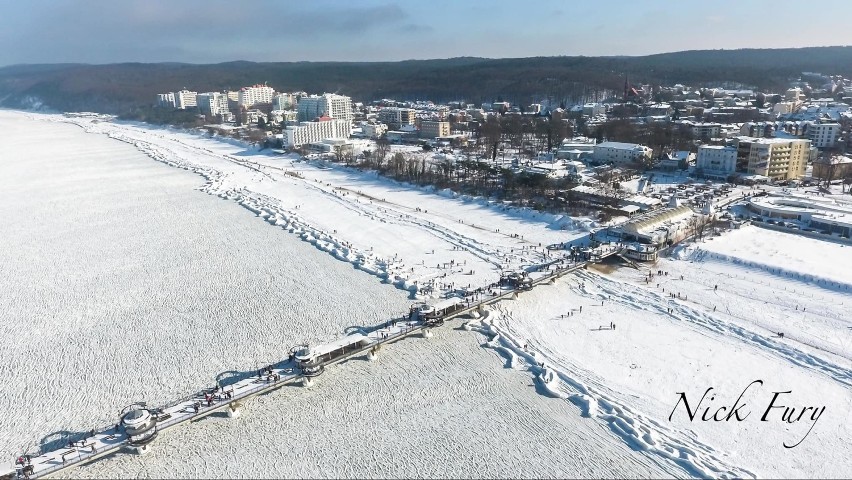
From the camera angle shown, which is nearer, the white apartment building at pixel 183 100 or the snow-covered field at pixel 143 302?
the snow-covered field at pixel 143 302

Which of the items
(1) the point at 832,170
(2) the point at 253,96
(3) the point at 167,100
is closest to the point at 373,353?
(1) the point at 832,170

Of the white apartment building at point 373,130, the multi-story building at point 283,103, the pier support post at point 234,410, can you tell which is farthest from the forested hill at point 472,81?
the pier support post at point 234,410

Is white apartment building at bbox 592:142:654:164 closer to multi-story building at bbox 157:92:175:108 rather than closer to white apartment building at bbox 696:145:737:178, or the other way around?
white apartment building at bbox 696:145:737:178

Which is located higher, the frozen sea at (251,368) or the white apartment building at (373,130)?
the white apartment building at (373,130)

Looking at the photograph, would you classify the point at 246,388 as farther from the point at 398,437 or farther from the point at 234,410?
the point at 398,437

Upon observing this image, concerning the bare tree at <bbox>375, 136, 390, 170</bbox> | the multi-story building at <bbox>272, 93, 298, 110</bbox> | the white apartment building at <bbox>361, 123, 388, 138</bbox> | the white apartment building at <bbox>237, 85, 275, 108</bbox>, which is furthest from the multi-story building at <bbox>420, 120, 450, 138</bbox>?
the white apartment building at <bbox>237, 85, 275, 108</bbox>

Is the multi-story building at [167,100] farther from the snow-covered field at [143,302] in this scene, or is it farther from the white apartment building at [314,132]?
the snow-covered field at [143,302]

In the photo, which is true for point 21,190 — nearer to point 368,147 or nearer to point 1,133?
point 368,147

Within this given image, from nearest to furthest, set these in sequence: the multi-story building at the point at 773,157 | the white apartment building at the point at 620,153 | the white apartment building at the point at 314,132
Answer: the multi-story building at the point at 773,157 < the white apartment building at the point at 620,153 < the white apartment building at the point at 314,132
